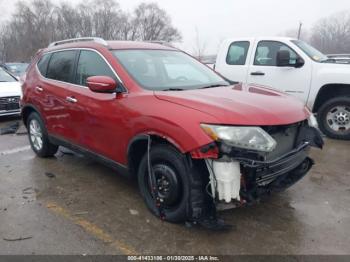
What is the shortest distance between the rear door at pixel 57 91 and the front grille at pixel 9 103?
4027mm

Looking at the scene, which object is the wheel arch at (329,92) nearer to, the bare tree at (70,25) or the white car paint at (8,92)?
the white car paint at (8,92)

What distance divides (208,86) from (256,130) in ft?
4.18

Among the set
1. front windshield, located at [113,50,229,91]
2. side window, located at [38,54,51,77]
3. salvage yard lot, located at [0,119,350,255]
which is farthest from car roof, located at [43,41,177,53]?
salvage yard lot, located at [0,119,350,255]

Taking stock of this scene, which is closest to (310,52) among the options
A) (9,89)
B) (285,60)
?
(285,60)

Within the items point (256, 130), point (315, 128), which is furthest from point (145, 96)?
point (315, 128)

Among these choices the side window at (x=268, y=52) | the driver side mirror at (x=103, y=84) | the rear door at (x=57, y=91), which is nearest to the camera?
the driver side mirror at (x=103, y=84)

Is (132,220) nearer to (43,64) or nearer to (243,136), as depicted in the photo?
(243,136)

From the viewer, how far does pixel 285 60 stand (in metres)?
6.98

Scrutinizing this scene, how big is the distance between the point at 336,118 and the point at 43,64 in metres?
5.27

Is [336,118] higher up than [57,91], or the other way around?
[57,91]

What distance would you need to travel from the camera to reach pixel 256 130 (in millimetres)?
3117

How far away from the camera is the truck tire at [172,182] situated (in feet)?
10.7

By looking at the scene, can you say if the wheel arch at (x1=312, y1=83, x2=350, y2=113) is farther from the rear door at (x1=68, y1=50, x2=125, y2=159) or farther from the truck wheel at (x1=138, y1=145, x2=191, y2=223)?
the truck wheel at (x1=138, y1=145, x2=191, y2=223)

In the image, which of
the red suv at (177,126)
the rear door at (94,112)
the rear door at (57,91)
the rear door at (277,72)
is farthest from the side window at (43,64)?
the rear door at (277,72)
